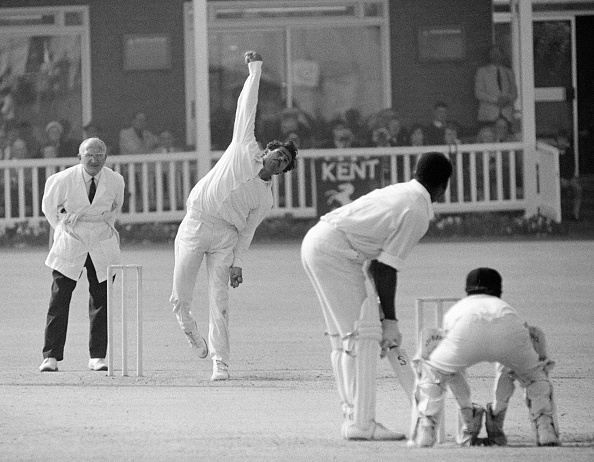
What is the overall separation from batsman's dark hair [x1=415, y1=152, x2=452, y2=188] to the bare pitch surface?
1.48 metres

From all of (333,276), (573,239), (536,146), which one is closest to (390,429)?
(333,276)

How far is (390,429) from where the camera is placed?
8773mm

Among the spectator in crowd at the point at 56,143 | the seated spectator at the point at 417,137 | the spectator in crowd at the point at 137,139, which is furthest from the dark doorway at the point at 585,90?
the spectator in crowd at the point at 56,143

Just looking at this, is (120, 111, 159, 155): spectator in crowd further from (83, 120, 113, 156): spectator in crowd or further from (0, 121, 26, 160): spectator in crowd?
(0, 121, 26, 160): spectator in crowd

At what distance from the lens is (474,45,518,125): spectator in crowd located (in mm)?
23312

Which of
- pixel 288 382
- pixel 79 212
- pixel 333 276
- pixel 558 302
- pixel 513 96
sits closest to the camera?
pixel 333 276

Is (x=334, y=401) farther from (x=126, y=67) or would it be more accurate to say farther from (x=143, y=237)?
(x=126, y=67)

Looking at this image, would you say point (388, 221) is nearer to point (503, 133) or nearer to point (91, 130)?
point (91, 130)

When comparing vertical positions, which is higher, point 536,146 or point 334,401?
point 536,146

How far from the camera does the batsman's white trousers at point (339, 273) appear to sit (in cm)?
841

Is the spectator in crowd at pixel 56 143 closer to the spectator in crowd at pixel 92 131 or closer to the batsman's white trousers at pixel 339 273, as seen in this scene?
the spectator in crowd at pixel 92 131

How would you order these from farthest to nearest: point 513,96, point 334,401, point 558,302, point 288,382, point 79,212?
point 513,96 < point 558,302 < point 79,212 < point 288,382 < point 334,401

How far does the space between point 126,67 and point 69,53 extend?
1014 millimetres

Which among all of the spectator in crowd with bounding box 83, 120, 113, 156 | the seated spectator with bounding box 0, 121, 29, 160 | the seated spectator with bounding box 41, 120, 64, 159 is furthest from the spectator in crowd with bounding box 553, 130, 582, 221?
the seated spectator with bounding box 0, 121, 29, 160
